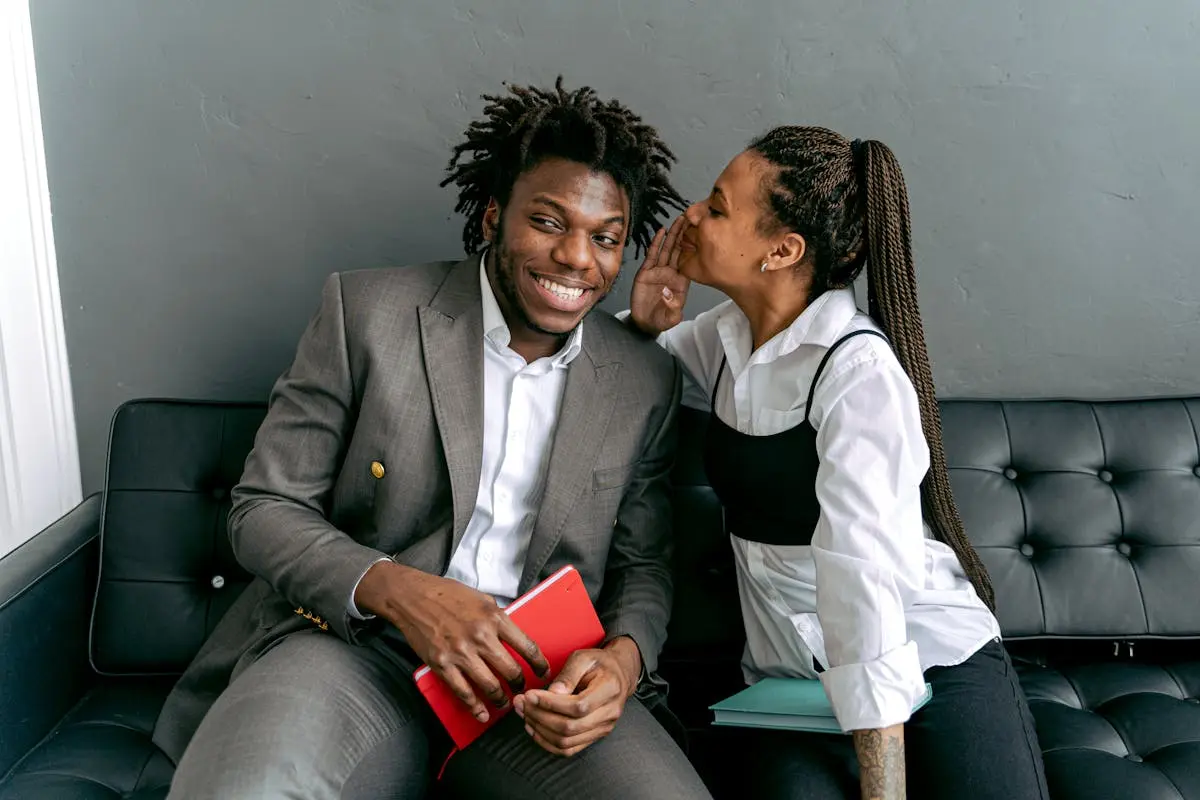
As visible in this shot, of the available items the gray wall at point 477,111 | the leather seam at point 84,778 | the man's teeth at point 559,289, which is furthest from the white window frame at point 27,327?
the man's teeth at point 559,289

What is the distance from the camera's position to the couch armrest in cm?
147

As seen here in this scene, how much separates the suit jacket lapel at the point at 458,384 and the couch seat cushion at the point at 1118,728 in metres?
1.03

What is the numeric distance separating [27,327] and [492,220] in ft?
3.27

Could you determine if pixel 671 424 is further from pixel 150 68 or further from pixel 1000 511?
pixel 150 68

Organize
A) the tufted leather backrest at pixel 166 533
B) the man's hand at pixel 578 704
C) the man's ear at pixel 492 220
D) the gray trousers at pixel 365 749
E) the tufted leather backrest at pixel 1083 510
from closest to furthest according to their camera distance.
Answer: the gray trousers at pixel 365 749
the man's hand at pixel 578 704
the man's ear at pixel 492 220
the tufted leather backrest at pixel 166 533
the tufted leather backrest at pixel 1083 510

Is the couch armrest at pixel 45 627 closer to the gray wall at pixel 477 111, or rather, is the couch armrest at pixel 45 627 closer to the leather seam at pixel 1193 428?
the gray wall at pixel 477 111

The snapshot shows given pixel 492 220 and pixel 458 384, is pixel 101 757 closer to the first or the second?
pixel 458 384

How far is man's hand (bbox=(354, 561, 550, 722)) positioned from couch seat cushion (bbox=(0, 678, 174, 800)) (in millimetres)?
470

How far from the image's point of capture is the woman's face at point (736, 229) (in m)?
1.52

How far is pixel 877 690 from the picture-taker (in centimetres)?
127

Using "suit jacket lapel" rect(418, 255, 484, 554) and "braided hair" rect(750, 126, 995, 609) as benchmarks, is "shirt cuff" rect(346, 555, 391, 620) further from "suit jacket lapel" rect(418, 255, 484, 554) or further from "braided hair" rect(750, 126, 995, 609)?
"braided hair" rect(750, 126, 995, 609)

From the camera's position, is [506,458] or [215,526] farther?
[215,526]

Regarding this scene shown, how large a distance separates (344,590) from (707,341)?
2.60 feet

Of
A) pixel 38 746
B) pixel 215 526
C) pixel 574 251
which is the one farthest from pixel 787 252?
pixel 38 746
